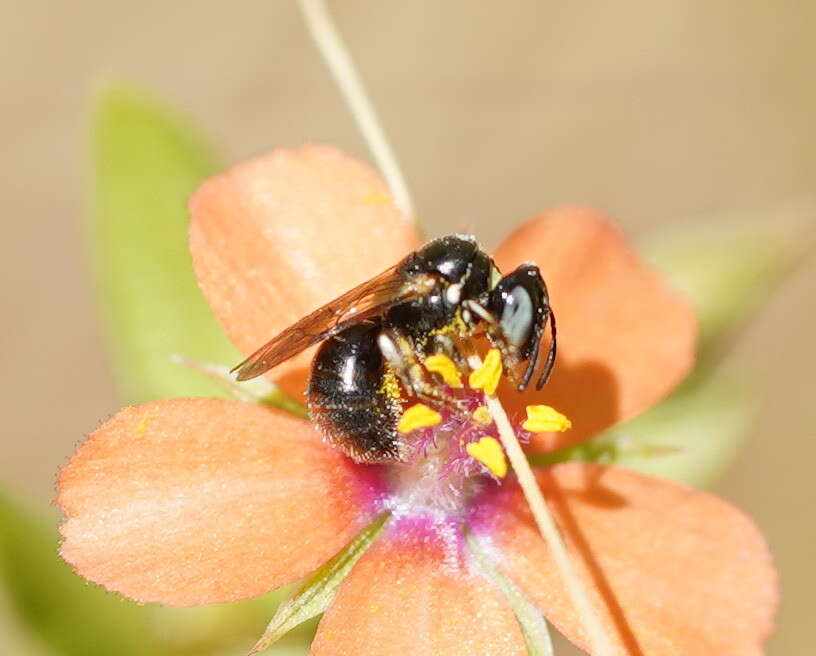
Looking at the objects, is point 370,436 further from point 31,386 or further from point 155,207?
point 31,386

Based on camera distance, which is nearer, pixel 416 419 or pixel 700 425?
pixel 416 419

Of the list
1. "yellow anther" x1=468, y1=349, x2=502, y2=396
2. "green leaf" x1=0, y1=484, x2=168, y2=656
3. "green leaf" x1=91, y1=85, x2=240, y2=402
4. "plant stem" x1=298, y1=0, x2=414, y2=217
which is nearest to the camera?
"yellow anther" x1=468, y1=349, x2=502, y2=396

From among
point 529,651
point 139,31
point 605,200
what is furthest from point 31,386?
point 529,651

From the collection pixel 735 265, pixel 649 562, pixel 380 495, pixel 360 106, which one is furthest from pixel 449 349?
pixel 735 265

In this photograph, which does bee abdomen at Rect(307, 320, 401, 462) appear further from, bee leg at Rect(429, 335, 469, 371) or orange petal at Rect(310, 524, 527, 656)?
orange petal at Rect(310, 524, 527, 656)

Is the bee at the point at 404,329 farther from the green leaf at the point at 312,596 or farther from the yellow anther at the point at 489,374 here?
the green leaf at the point at 312,596

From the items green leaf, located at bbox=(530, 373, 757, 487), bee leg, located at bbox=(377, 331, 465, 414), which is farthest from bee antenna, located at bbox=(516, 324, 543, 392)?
green leaf, located at bbox=(530, 373, 757, 487)

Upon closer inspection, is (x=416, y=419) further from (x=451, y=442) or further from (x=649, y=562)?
(x=649, y=562)
